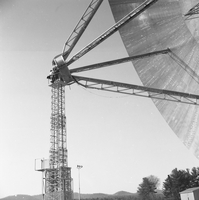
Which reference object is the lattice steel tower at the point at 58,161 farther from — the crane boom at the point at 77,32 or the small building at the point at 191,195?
the crane boom at the point at 77,32

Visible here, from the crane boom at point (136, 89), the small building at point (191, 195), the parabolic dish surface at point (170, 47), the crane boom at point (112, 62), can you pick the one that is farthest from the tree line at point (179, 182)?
the crane boom at point (112, 62)

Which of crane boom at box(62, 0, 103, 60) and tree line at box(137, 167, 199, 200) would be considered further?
tree line at box(137, 167, 199, 200)

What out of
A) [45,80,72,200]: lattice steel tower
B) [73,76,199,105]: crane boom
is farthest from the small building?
[73,76,199,105]: crane boom

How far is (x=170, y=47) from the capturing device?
46.8ft

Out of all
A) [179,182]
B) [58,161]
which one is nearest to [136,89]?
[58,161]

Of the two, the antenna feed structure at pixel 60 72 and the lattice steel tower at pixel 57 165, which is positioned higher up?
the lattice steel tower at pixel 57 165

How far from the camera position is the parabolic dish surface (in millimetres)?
13234

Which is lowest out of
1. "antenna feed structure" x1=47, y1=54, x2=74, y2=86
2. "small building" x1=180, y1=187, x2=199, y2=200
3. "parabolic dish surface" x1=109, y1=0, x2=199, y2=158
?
"small building" x1=180, y1=187, x2=199, y2=200

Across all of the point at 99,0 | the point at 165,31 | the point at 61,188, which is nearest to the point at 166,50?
the point at 165,31

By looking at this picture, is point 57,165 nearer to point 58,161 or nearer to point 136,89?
point 58,161

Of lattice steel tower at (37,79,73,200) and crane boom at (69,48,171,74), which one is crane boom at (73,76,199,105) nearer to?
crane boom at (69,48,171,74)

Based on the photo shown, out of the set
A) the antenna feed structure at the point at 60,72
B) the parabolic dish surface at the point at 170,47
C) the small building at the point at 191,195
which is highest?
the parabolic dish surface at the point at 170,47

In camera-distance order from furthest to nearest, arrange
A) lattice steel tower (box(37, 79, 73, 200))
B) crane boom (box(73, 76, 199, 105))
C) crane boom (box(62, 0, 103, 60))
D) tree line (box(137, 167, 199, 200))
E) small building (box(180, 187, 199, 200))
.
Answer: tree line (box(137, 167, 199, 200)) < small building (box(180, 187, 199, 200)) < lattice steel tower (box(37, 79, 73, 200)) < crane boom (box(73, 76, 199, 105)) < crane boom (box(62, 0, 103, 60))

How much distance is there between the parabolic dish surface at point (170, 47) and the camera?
13234 millimetres
